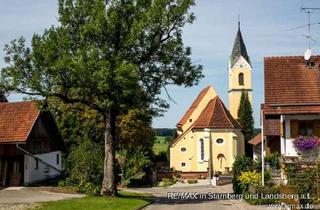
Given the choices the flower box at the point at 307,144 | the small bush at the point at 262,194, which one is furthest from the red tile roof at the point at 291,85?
the small bush at the point at 262,194

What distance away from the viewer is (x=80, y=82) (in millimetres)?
30484

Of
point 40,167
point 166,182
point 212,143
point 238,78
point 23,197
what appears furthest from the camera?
point 238,78

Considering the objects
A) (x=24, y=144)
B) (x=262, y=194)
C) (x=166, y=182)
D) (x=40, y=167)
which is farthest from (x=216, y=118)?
(x=262, y=194)

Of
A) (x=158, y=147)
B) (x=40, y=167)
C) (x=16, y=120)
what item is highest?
(x=16, y=120)

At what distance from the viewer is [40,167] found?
1786 inches

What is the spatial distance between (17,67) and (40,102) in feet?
8.47

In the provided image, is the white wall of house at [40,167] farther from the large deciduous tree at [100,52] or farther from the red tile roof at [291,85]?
the red tile roof at [291,85]


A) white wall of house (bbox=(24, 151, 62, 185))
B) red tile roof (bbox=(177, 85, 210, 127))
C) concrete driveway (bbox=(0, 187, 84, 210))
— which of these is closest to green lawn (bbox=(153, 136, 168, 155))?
red tile roof (bbox=(177, 85, 210, 127))

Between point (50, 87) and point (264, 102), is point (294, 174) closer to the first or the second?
point (264, 102)

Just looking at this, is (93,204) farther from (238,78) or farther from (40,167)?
(238,78)

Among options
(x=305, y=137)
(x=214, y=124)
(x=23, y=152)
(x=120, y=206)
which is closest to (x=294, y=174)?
(x=305, y=137)

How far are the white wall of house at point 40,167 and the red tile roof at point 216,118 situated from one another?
1055 inches

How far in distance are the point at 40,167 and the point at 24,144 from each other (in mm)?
4542

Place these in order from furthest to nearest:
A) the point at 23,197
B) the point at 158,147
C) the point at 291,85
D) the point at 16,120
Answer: the point at 158,147
the point at 16,120
the point at 291,85
the point at 23,197
